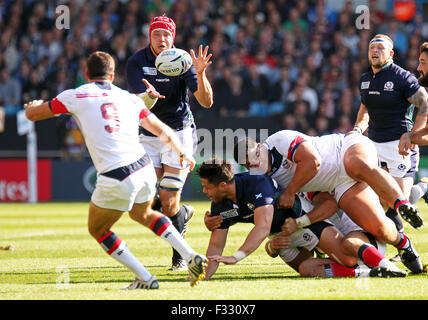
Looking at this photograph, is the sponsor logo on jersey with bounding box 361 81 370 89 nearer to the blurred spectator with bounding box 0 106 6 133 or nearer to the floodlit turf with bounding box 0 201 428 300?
Result: the floodlit turf with bounding box 0 201 428 300

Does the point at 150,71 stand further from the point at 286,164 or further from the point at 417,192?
the point at 417,192

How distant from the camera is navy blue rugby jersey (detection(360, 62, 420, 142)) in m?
8.69

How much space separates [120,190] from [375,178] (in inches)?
100

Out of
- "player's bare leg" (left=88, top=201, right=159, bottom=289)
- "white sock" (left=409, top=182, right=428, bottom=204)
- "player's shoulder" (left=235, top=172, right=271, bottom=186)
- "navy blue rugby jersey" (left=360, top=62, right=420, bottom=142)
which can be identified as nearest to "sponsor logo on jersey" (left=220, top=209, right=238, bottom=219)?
"player's shoulder" (left=235, top=172, right=271, bottom=186)

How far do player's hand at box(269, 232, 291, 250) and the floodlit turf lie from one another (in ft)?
0.94

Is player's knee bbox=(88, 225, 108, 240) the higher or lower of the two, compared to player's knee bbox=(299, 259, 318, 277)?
higher

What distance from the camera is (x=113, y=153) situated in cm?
603

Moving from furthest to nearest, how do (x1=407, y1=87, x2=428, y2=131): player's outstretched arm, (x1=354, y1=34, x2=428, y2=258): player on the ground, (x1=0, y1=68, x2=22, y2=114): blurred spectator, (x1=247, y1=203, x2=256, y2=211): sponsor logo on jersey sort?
(x1=0, y1=68, x2=22, y2=114): blurred spectator, (x1=354, y1=34, x2=428, y2=258): player on the ground, (x1=407, y1=87, x2=428, y2=131): player's outstretched arm, (x1=247, y1=203, x2=256, y2=211): sponsor logo on jersey

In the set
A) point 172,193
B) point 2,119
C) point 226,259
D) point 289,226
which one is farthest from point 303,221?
point 2,119


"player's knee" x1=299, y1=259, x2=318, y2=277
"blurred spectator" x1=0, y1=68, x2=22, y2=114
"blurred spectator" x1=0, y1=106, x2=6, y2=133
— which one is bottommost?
"blurred spectator" x1=0, y1=106, x2=6, y2=133
